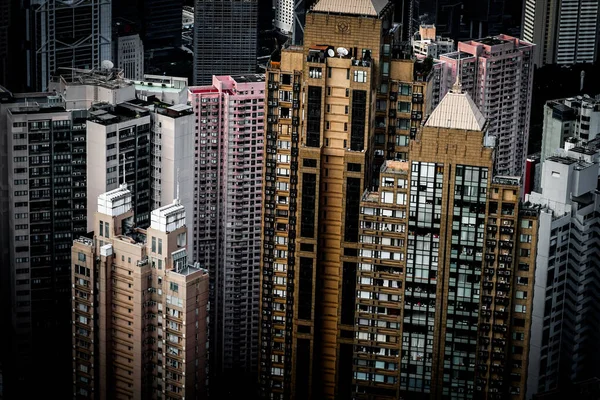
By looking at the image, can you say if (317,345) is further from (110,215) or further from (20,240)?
(20,240)

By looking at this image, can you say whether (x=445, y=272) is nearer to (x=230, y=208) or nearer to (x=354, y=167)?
(x=354, y=167)

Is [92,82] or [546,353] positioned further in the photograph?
[92,82]

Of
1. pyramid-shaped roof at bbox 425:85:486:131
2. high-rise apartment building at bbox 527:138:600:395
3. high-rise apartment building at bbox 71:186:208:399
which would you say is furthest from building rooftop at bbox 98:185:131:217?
high-rise apartment building at bbox 527:138:600:395

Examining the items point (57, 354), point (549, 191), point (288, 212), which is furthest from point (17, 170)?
point (549, 191)

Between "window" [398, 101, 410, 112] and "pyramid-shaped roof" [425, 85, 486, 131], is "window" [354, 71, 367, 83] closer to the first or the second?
"window" [398, 101, 410, 112]

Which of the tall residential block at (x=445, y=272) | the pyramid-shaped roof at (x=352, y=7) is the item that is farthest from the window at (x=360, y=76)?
the tall residential block at (x=445, y=272)
